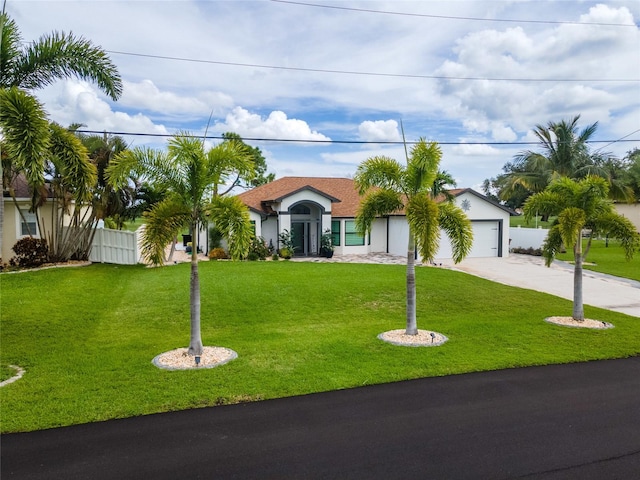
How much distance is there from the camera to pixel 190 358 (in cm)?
809

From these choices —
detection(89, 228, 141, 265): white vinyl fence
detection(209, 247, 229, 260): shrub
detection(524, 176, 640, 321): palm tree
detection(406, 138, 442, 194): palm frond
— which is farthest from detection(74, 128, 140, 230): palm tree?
detection(524, 176, 640, 321): palm tree

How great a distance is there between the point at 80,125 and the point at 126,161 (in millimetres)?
9799

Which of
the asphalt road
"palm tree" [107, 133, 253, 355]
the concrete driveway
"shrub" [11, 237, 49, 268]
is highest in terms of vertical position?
"palm tree" [107, 133, 253, 355]

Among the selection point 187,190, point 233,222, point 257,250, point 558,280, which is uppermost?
point 187,190

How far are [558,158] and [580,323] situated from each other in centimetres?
2068

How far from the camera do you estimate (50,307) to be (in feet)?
38.1

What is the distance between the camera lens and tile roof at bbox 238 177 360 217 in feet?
81.5

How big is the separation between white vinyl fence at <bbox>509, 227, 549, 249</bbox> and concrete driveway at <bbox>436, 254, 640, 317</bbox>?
3009 mm

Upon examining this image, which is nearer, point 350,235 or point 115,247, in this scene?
point 115,247

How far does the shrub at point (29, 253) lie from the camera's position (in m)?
16.4

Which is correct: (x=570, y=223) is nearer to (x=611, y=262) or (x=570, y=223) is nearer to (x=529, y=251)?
(x=611, y=262)

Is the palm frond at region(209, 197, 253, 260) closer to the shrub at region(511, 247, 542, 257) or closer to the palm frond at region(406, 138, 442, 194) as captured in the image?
the palm frond at region(406, 138, 442, 194)

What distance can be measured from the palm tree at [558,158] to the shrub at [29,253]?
88.4 ft

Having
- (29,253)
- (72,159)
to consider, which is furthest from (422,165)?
(29,253)
